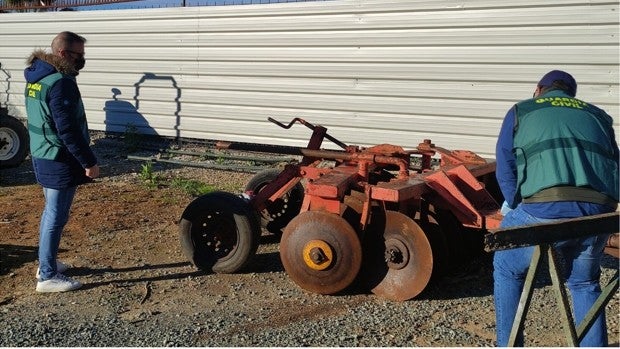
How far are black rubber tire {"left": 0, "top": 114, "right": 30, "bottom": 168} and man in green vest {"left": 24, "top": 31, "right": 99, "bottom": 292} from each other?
192 inches

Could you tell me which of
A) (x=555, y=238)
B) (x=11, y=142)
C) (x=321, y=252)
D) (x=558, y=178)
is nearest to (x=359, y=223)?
(x=321, y=252)

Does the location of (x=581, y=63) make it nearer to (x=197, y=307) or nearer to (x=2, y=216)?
(x=197, y=307)

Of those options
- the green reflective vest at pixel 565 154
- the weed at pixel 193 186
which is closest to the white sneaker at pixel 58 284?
the weed at pixel 193 186

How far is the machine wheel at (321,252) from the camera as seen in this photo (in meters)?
4.73

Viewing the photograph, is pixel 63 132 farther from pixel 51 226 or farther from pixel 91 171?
pixel 51 226

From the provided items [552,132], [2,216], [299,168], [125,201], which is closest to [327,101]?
[125,201]

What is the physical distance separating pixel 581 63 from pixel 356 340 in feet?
15.9

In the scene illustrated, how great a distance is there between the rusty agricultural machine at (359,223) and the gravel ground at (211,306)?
0.18m

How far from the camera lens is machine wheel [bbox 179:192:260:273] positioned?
17.2 ft

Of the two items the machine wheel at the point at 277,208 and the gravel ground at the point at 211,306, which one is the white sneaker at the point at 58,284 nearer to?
the gravel ground at the point at 211,306

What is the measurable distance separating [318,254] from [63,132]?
6.63 ft

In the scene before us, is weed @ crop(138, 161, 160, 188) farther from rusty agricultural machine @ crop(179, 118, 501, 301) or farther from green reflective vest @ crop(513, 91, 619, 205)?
green reflective vest @ crop(513, 91, 619, 205)

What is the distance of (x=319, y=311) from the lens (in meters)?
4.68

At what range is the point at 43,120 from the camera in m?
4.84
